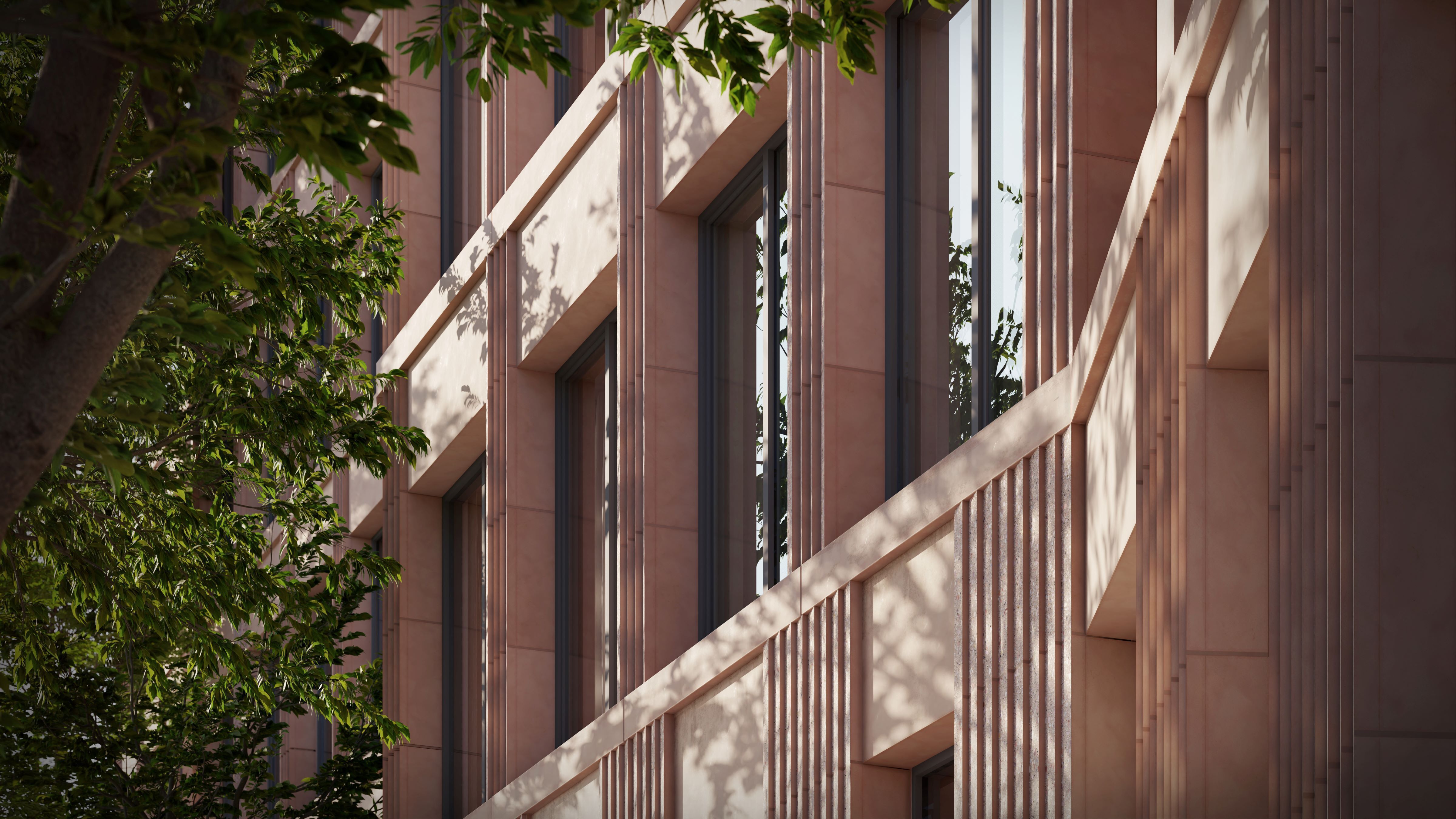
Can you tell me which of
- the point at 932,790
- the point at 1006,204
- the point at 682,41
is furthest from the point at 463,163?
the point at 682,41

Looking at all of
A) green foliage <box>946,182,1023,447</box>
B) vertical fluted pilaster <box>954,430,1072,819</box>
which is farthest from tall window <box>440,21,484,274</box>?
vertical fluted pilaster <box>954,430,1072,819</box>

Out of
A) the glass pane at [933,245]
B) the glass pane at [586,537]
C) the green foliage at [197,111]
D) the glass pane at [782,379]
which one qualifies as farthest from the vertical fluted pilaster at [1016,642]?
the glass pane at [586,537]

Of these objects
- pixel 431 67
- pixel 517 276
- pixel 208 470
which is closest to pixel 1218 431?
pixel 431 67

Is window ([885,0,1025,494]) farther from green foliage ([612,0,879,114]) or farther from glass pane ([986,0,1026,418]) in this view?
green foliage ([612,0,879,114])

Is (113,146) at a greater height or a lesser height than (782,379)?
lesser

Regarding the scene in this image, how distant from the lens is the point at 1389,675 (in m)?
5.32

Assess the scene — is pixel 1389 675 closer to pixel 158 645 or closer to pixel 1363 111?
pixel 1363 111

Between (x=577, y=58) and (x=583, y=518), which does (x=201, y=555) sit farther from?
(x=577, y=58)

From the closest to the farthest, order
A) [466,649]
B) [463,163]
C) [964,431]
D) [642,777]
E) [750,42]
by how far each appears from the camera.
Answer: [750,42] < [964,431] < [642,777] < [466,649] < [463,163]

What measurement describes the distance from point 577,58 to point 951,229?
22.3 ft

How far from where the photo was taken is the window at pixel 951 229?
9.20 m

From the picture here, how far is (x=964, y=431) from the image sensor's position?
9.60 meters

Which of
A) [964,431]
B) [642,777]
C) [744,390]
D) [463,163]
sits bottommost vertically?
[642,777]

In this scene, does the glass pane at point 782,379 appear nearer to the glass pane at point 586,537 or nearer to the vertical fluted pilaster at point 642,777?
the vertical fluted pilaster at point 642,777
